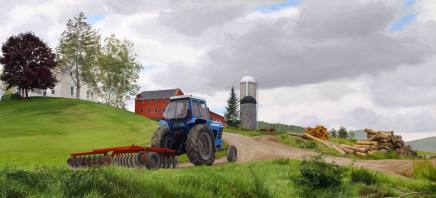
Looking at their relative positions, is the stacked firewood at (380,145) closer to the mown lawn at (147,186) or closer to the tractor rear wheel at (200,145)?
the tractor rear wheel at (200,145)

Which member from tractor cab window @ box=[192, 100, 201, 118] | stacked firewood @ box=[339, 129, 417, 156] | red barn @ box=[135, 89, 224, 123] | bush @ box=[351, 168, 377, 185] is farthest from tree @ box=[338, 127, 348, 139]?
bush @ box=[351, 168, 377, 185]

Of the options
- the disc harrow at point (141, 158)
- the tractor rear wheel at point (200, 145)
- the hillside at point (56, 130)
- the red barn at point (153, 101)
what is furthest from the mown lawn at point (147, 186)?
the red barn at point (153, 101)

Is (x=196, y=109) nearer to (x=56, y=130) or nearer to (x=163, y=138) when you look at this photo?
(x=163, y=138)

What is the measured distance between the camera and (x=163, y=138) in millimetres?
19781

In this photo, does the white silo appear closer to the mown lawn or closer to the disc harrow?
the disc harrow

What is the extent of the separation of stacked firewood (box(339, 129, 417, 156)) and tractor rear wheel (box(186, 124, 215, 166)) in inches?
603

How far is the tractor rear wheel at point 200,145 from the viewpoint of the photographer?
18188 millimetres

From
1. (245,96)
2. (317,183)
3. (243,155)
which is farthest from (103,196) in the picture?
(245,96)

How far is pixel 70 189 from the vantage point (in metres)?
8.27

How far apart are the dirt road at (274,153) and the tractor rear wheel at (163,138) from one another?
15.2 ft

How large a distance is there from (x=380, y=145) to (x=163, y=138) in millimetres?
18243

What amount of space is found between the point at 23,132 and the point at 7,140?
14.5ft

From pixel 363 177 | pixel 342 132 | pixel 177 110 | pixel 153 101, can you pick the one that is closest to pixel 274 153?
pixel 177 110

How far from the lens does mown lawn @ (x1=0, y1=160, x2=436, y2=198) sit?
325 inches
